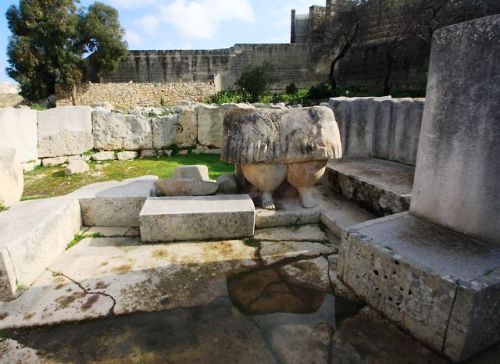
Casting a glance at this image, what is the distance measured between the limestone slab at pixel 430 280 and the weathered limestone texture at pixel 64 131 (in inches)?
244

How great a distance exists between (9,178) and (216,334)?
2520 mm

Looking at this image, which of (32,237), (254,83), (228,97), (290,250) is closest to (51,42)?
(228,97)

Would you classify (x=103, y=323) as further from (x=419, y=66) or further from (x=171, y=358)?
(x=419, y=66)

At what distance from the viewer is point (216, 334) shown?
1.64 m

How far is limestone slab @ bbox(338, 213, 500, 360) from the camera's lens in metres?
1.40

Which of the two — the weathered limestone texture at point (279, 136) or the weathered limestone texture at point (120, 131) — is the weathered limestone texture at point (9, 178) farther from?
the weathered limestone texture at point (120, 131)

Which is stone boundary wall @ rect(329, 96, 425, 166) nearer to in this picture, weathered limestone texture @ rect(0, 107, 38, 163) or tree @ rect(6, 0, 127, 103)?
weathered limestone texture @ rect(0, 107, 38, 163)

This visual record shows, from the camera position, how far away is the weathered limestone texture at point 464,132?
1643 millimetres

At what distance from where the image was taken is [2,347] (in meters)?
1.57

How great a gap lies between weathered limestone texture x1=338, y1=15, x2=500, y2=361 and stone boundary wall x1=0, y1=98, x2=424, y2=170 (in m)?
1.70

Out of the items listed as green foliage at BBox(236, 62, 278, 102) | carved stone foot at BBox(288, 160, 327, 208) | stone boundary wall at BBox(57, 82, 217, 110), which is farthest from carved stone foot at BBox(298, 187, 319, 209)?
stone boundary wall at BBox(57, 82, 217, 110)

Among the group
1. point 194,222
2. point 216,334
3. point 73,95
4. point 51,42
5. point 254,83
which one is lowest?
point 216,334

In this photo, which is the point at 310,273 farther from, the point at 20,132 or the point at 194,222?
the point at 20,132

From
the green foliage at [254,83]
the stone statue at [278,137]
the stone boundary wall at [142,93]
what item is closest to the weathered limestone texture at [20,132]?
the stone statue at [278,137]
